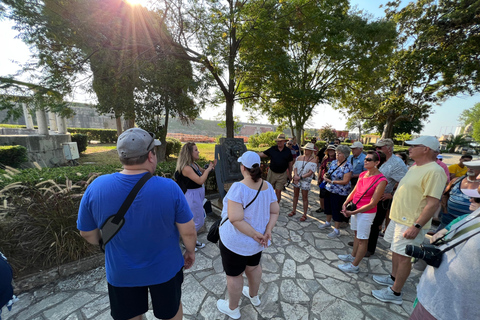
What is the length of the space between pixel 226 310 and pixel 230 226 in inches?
45.3

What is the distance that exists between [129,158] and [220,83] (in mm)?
7289

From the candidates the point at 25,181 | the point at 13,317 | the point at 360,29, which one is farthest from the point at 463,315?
the point at 360,29

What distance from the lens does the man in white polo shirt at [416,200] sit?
2.13 metres

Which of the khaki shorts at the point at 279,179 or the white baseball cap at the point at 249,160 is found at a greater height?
the white baseball cap at the point at 249,160

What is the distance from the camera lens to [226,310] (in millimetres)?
2342

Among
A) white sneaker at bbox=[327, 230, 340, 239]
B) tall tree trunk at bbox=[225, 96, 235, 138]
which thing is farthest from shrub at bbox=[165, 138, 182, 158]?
white sneaker at bbox=[327, 230, 340, 239]

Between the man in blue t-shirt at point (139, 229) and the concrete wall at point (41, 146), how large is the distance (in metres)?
11.9

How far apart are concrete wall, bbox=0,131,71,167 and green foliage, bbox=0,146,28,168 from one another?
51 centimetres

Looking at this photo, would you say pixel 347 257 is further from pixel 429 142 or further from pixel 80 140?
pixel 80 140

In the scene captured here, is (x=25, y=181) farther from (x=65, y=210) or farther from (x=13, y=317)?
(x=13, y=317)

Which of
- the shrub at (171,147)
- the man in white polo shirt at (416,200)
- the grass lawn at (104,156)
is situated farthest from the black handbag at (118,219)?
the shrub at (171,147)

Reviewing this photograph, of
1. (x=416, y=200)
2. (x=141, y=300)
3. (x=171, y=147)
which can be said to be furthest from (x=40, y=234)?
(x=171, y=147)

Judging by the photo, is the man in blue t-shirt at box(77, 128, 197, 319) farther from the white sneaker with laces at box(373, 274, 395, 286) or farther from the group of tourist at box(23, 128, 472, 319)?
the white sneaker with laces at box(373, 274, 395, 286)

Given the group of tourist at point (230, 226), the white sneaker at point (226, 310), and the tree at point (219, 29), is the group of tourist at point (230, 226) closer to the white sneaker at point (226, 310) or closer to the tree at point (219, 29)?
the white sneaker at point (226, 310)
